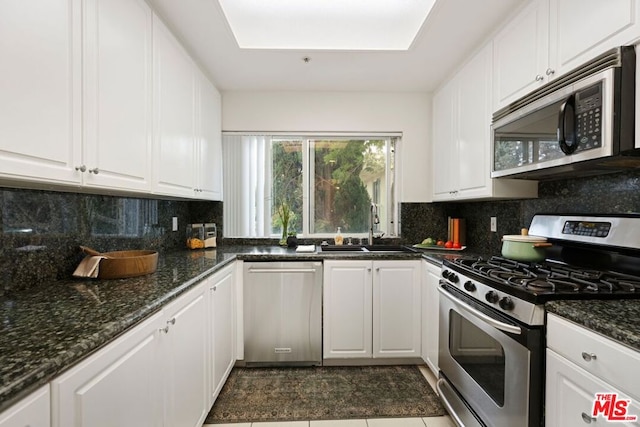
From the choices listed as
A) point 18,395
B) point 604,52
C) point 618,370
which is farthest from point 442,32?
point 18,395

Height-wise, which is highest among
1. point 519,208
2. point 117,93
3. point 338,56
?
point 338,56

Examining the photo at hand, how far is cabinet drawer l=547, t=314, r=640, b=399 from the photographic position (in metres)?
0.82

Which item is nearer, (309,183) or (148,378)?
(148,378)

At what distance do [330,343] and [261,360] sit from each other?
56cm

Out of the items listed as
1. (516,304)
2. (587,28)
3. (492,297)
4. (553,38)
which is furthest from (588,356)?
(553,38)

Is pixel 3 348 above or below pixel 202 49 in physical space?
below

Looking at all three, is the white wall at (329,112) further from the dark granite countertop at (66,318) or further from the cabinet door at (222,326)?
the dark granite countertop at (66,318)

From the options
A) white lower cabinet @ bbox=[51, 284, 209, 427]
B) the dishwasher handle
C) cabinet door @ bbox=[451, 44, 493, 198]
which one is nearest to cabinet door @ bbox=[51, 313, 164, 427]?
white lower cabinet @ bbox=[51, 284, 209, 427]

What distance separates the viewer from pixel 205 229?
9.09 ft

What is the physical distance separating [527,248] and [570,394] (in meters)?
0.84

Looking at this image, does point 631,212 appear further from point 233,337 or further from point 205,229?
point 205,229

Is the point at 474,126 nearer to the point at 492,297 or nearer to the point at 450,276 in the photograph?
the point at 450,276

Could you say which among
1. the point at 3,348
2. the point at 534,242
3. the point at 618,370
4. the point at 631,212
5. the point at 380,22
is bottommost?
the point at 618,370

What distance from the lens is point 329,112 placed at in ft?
9.62
